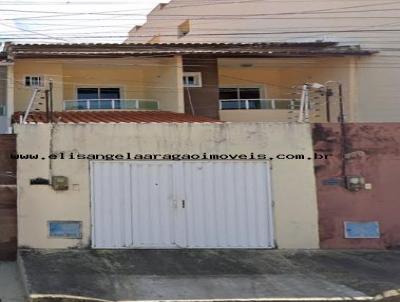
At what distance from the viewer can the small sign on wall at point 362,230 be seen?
40.5 ft

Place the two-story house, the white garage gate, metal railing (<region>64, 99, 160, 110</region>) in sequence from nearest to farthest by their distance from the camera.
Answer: the white garage gate → the two-story house → metal railing (<region>64, 99, 160, 110</region>)

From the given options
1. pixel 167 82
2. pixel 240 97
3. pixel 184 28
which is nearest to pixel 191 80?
pixel 167 82

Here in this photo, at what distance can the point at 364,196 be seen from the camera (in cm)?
1250

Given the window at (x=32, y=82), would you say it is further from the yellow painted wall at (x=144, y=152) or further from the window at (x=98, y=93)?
the yellow painted wall at (x=144, y=152)

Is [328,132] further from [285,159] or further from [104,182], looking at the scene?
[104,182]

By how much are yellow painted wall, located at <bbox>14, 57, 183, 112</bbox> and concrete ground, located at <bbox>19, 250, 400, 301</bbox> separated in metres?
7.47

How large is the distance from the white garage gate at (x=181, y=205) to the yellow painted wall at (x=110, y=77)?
20.0ft

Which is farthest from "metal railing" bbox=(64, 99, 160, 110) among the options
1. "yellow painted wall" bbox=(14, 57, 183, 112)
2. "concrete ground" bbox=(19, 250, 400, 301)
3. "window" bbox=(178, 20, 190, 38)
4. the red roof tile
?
"window" bbox=(178, 20, 190, 38)

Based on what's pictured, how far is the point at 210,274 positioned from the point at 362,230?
162 inches

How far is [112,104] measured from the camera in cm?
1872

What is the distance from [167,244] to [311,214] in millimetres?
2990

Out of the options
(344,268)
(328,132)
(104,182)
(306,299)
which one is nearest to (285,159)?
(328,132)

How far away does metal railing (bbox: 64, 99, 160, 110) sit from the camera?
60.4 ft

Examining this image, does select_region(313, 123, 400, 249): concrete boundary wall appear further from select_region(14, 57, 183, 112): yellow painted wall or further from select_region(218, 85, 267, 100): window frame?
select_region(218, 85, 267, 100): window frame
